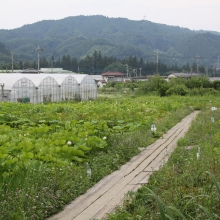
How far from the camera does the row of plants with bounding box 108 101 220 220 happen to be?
399 centimetres

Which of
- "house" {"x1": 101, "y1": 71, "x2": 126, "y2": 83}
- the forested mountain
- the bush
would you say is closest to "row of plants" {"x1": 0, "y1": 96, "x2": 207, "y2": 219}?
the bush

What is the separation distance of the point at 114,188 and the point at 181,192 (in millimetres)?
1113

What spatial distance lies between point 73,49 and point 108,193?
12017 centimetres

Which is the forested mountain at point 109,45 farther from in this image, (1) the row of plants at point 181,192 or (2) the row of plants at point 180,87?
(1) the row of plants at point 181,192

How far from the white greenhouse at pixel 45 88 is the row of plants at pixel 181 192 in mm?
17098

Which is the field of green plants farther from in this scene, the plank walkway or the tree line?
the tree line

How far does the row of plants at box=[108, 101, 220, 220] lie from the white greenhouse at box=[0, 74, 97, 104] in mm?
17098

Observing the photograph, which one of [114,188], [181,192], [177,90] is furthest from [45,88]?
[181,192]

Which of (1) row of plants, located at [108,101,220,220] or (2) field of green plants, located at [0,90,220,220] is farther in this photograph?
(2) field of green plants, located at [0,90,220,220]

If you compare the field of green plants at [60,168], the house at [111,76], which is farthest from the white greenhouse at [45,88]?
the house at [111,76]

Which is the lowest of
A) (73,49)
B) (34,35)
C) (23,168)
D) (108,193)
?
(108,193)

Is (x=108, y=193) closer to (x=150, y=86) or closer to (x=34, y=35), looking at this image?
(x=150, y=86)

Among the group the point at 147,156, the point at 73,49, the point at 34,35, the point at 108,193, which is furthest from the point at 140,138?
the point at 34,35

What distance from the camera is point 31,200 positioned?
14.0 ft
